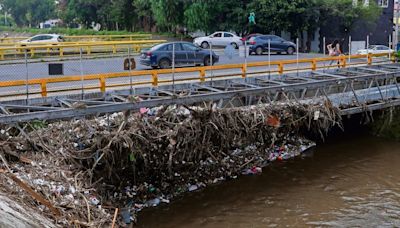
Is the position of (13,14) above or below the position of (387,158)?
above

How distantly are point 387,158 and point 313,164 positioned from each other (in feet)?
9.43

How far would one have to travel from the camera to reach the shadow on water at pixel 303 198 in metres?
12.2

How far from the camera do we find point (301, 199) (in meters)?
13.7

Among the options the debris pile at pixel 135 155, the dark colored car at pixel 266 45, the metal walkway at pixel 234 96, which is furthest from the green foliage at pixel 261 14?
the debris pile at pixel 135 155

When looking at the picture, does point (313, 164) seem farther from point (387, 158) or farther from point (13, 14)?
point (13, 14)

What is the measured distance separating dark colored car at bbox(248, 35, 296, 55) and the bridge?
13346 mm

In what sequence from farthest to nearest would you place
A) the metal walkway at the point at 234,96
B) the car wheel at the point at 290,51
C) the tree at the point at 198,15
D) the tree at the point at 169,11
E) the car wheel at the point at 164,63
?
the tree at the point at 169,11, the tree at the point at 198,15, the car wheel at the point at 290,51, the car wheel at the point at 164,63, the metal walkway at the point at 234,96

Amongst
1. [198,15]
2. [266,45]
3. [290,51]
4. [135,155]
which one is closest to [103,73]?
[135,155]

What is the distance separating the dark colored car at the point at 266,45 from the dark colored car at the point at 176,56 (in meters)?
8.95

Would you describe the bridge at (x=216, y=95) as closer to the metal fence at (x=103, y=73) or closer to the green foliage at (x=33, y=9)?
the metal fence at (x=103, y=73)

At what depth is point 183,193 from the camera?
13.7 m

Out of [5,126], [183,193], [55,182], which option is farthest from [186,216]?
[5,126]

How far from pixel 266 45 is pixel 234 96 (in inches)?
838

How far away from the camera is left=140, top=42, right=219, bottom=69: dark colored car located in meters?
24.2
